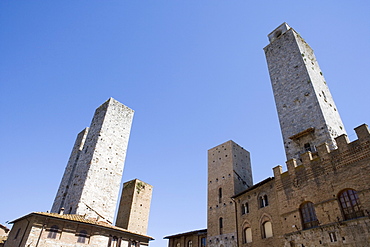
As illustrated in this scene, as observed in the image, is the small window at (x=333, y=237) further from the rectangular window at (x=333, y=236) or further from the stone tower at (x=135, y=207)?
the stone tower at (x=135, y=207)

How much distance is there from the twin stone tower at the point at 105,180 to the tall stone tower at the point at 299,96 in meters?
17.1

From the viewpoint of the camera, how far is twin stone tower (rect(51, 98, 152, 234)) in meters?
24.5

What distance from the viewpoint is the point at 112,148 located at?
28594mm

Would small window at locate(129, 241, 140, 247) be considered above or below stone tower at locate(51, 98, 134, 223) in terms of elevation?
below

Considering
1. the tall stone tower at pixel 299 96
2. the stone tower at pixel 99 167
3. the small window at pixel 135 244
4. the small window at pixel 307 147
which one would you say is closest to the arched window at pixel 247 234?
the tall stone tower at pixel 299 96

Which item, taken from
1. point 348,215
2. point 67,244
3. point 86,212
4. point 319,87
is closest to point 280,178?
point 348,215

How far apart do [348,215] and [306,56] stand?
1742cm

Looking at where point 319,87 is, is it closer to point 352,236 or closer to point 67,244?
point 352,236

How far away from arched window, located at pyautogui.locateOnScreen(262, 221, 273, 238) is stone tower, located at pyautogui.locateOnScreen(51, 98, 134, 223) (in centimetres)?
1484

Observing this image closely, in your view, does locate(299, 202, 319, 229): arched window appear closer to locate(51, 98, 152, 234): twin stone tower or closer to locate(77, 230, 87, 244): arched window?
locate(77, 230, 87, 244): arched window

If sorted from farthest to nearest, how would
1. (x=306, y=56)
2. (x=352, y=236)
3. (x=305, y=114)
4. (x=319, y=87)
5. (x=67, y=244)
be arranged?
(x=306, y=56) < (x=319, y=87) < (x=305, y=114) < (x=67, y=244) < (x=352, y=236)

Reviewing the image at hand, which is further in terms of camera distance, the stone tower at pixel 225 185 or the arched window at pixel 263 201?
the stone tower at pixel 225 185

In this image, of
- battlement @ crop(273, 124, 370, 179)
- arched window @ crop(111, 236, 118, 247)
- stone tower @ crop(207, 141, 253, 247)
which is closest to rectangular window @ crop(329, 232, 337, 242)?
battlement @ crop(273, 124, 370, 179)

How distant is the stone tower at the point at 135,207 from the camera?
26.4 metres
